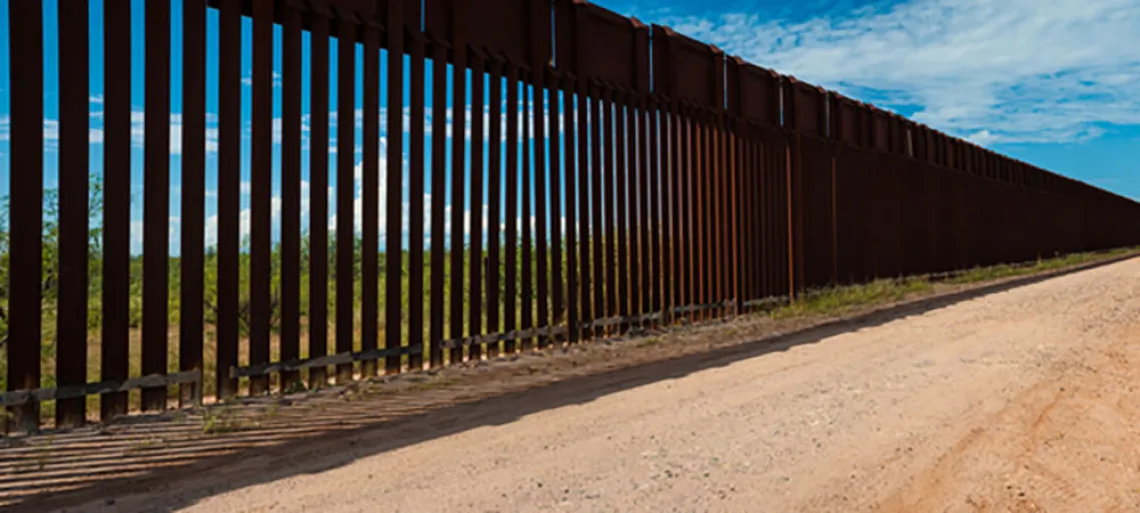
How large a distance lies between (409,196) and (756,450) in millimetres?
3860

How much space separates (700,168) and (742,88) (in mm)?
2079

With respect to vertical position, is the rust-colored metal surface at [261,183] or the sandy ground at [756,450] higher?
the rust-colored metal surface at [261,183]

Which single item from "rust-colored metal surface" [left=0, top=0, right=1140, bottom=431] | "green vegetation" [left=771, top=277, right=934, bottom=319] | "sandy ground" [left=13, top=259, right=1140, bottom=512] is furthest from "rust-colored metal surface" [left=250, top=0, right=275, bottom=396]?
"green vegetation" [left=771, top=277, right=934, bottom=319]

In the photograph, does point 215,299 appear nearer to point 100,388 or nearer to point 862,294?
point 100,388

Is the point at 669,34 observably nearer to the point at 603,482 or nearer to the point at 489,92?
the point at 489,92

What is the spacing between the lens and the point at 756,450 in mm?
3654

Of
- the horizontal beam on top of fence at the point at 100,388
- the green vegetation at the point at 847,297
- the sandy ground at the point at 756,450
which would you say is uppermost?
the green vegetation at the point at 847,297

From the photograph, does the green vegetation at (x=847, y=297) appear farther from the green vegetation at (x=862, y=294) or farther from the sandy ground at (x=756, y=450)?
the sandy ground at (x=756, y=450)

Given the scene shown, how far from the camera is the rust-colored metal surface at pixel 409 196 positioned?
14.4 feet

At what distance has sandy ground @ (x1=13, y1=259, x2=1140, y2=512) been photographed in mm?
3018

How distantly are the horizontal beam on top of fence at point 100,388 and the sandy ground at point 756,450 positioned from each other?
1.41m

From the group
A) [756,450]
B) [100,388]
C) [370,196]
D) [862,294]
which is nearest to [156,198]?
[100,388]

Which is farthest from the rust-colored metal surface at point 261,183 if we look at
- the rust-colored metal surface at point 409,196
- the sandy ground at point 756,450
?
the sandy ground at point 756,450

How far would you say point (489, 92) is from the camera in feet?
23.7
